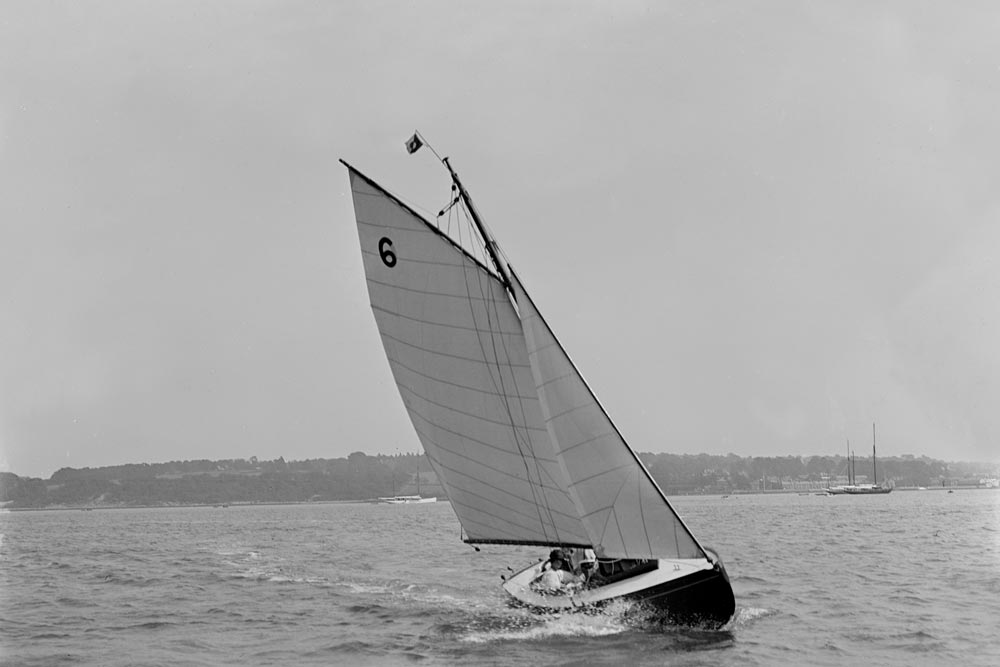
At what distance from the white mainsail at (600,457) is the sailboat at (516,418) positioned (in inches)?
1.1

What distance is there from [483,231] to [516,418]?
496 cm

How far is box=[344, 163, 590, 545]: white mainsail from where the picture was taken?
88.2 ft

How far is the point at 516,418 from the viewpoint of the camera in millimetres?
27469

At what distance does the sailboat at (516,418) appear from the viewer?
85.6 feet

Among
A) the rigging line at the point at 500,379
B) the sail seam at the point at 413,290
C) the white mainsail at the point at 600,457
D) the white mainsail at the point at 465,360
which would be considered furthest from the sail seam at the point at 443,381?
the sail seam at the point at 413,290

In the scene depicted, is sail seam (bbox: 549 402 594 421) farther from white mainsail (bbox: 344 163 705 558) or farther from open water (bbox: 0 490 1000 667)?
open water (bbox: 0 490 1000 667)

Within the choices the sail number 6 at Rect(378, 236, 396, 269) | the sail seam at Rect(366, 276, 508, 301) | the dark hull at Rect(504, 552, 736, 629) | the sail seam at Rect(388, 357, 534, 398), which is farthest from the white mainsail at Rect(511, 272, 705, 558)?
the sail number 6 at Rect(378, 236, 396, 269)

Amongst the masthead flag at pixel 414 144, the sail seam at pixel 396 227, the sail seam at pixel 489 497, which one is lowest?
the sail seam at pixel 489 497

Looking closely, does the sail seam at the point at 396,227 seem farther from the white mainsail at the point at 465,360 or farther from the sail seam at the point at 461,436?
the sail seam at the point at 461,436

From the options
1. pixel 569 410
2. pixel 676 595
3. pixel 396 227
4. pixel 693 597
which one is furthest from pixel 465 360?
pixel 693 597

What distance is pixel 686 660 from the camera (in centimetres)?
2361

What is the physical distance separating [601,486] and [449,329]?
5618mm

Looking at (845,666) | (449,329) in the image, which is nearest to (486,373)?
(449,329)

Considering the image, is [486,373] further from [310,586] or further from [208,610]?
[310,586]
